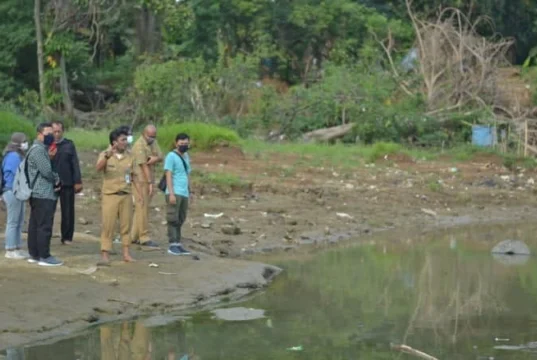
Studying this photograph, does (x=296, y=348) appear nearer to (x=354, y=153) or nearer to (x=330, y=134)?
(x=354, y=153)

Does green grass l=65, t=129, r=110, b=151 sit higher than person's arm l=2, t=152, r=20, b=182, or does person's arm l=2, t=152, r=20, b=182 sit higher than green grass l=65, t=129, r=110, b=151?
person's arm l=2, t=152, r=20, b=182

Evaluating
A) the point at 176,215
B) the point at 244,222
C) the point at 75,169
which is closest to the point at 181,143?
the point at 176,215

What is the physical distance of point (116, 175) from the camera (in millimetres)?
12023

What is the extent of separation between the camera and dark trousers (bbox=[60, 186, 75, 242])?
13477 mm

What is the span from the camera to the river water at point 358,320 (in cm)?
975

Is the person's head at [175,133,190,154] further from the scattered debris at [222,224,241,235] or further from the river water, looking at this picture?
the scattered debris at [222,224,241,235]

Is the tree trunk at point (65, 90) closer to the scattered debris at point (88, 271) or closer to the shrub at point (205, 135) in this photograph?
the shrub at point (205, 135)

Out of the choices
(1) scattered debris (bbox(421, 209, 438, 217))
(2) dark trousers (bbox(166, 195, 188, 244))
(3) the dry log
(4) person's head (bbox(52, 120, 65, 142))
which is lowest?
(1) scattered debris (bbox(421, 209, 438, 217))

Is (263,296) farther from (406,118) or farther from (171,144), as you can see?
(406,118)

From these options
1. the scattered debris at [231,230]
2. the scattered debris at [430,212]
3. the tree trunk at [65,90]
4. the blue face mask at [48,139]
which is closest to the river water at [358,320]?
the scattered debris at [231,230]

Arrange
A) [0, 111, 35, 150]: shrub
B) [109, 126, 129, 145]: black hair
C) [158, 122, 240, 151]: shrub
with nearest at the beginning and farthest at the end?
[109, 126, 129, 145]: black hair
[0, 111, 35, 150]: shrub
[158, 122, 240, 151]: shrub

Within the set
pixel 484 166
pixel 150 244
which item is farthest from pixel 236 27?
pixel 150 244

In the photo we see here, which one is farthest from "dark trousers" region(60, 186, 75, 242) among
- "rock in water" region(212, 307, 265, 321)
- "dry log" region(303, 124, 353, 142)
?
"dry log" region(303, 124, 353, 142)

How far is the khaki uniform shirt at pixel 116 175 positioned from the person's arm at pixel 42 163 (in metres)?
0.61
